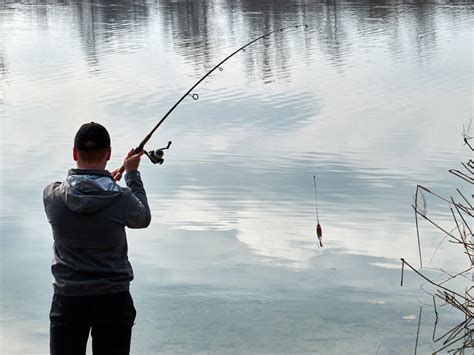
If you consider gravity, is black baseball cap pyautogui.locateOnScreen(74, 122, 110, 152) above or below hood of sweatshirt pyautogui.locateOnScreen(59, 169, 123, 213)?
above

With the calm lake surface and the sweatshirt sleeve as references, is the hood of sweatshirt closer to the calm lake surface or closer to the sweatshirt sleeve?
the sweatshirt sleeve

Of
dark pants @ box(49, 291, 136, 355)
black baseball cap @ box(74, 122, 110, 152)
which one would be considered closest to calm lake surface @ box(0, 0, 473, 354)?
dark pants @ box(49, 291, 136, 355)

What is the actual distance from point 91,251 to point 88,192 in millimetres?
204

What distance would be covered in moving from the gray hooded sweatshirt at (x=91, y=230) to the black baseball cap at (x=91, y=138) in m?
0.09

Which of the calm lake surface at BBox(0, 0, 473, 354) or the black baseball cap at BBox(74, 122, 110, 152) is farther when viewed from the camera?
the calm lake surface at BBox(0, 0, 473, 354)

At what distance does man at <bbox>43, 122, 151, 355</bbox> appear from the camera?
149 inches

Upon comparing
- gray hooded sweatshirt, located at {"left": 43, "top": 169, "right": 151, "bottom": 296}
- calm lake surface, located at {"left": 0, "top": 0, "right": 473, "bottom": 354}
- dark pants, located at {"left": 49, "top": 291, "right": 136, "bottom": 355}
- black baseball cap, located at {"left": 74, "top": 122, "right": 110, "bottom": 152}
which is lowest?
calm lake surface, located at {"left": 0, "top": 0, "right": 473, "bottom": 354}

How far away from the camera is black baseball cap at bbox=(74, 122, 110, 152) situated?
3.81 metres

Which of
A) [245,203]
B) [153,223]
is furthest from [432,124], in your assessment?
[153,223]

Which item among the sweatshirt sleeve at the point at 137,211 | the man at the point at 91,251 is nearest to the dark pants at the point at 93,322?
the man at the point at 91,251

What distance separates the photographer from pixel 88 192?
3777mm

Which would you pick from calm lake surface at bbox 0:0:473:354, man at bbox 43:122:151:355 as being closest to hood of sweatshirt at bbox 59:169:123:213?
man at bbox 43:122:151:355

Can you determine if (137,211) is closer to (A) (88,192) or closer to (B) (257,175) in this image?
(A) (88,192)

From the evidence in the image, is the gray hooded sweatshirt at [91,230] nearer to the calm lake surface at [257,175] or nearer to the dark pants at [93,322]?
the dark pants at [93,322]
